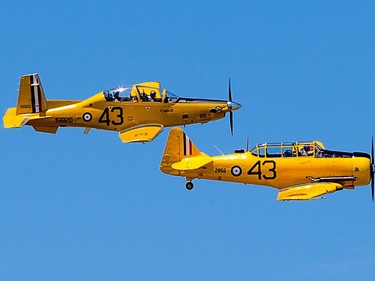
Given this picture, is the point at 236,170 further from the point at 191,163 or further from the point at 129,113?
the point at 129,113

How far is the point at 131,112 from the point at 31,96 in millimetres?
4551

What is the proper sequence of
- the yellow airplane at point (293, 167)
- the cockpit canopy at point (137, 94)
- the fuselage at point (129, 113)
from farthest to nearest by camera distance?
the fuselage at point (129, 113) < the cockpit canopy at point (137, 94) < the yellow airplane at point (293, 167)

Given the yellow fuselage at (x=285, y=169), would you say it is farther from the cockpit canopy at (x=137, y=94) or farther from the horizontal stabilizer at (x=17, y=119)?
the horizontal stabilizer at (x=17, y=119)

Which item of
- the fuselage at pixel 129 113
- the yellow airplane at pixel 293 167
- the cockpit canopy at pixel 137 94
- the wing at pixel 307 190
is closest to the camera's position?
the wing at pixel 307 190

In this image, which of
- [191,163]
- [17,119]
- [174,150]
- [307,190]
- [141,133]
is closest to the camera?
[307,190]

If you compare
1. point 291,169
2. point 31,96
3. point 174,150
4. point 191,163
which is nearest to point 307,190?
point 291,169

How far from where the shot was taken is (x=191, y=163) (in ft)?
278

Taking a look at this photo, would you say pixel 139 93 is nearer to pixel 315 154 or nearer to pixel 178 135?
pixel 178 135

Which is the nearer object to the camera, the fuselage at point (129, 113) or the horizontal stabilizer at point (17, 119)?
→ the fuselage at point (129, 113)

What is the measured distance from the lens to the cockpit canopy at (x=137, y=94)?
86.5 m

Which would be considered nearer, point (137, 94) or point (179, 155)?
point (179, 155)

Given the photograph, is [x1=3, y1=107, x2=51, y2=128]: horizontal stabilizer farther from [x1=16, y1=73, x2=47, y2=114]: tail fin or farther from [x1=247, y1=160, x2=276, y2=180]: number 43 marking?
[x1=247, y1=160, x2=276, y2=180]: number 43 marking

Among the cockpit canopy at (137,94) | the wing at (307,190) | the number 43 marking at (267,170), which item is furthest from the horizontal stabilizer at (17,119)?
the wing at (307,190)

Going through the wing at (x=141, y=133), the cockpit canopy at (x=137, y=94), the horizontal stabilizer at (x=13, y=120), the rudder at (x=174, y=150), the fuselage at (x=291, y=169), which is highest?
the cockpit canopy at (x=137, y=94)
